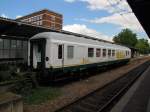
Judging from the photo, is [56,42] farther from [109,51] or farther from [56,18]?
[56,18]

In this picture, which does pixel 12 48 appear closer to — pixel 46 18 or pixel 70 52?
pixel 70 52

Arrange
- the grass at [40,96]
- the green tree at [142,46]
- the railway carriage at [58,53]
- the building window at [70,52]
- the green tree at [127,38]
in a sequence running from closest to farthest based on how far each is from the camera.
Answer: the grass at [40,96] → the railway carriage at [58,53] → the building window at [70,52] → the green tree at [127,38] → the green tree at [142,46]

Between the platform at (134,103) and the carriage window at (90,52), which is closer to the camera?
the platform at (134,103)

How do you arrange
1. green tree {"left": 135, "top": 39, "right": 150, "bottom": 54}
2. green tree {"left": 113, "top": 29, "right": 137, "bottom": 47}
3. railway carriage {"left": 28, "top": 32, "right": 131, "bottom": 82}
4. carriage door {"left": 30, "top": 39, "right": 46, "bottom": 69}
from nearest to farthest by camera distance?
1. railway carriage {"left": 28, "top": 32, "right": 131, "bottom": 82}
2. carriage door {"left": 30, "top": 39, "right": 46, "bottom": 69}
3. green tree {"left": 113, "top": 29, "right": 137, "bottom": 47}
4. green tree {"left": 135, "top": 39, "right": 150, "bottom": 54}

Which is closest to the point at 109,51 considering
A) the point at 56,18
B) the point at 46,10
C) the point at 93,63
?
the point at 93,63

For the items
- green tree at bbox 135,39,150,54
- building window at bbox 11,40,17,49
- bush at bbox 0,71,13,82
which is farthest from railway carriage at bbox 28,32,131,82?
green tree at bbox 135,39,150,54

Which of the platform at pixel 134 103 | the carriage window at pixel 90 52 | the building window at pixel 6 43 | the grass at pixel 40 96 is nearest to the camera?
the platform at pixel 134 103

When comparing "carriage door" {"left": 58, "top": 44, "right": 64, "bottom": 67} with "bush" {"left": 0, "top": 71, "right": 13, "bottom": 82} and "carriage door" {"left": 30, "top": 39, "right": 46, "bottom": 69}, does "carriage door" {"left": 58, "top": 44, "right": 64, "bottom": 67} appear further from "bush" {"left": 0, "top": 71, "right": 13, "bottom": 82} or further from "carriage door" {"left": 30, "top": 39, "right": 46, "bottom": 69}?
"bush" {"left": 0, "top": 71, "right": 13, "bottom": 82}

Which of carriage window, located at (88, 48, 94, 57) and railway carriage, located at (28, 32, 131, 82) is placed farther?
carriage window, located at (88, 48, 94, 57)

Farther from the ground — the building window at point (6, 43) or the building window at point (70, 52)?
the building window at point (6, 43)

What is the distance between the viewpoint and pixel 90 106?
1010 centimetres

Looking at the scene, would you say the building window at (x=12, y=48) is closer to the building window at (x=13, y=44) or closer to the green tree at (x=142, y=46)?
the building window at (x=13, y=44)

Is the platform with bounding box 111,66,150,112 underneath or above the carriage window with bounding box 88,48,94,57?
underneath

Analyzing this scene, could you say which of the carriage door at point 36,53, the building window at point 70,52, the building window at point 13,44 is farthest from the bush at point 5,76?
the building window at point 13,44
